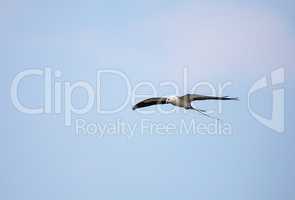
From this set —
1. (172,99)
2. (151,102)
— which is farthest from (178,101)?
(151,102)

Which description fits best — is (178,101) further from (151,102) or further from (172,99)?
(151,102)

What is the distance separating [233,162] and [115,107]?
32.8 inches

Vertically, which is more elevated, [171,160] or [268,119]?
[268,119]

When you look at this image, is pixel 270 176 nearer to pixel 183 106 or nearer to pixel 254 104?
pixel 254 104

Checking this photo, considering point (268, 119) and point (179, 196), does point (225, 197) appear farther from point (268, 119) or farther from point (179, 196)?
point (268, 119)

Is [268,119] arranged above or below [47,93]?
below

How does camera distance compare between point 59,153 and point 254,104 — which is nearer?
point 59,153

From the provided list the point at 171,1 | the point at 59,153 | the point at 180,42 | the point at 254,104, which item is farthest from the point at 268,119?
the point at 59,153

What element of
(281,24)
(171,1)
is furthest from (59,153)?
(281,24)

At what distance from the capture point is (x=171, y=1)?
2410 mm

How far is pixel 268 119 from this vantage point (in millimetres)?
2482

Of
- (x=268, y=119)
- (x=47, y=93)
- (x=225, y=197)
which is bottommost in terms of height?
(x=225, y=197)

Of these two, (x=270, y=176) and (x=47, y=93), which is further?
(x=270, y=176)

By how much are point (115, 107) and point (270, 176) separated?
1.10m
